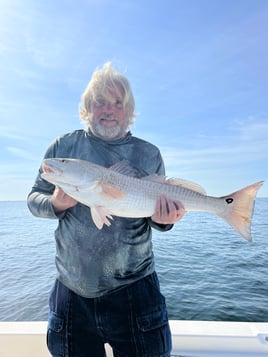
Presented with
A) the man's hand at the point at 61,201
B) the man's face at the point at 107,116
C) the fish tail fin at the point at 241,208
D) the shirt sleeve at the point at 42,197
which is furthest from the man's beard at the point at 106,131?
the fish tail fin at the point at 241,208

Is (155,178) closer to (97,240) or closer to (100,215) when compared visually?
(100,215)

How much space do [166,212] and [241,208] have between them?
2.36 ft

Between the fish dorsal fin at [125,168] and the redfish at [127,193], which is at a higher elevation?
the fish dorsal fin at [125,168]

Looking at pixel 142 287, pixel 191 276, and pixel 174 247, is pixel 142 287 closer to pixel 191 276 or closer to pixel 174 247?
pixel 191 276

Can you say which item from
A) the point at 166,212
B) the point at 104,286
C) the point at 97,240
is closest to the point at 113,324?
the point at 104,286

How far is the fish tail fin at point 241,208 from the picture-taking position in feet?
8.78

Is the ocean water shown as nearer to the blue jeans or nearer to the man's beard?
the blue jeans

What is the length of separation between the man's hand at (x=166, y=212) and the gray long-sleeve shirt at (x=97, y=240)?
83 millimetres

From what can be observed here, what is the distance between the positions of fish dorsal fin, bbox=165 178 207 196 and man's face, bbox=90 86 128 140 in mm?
646

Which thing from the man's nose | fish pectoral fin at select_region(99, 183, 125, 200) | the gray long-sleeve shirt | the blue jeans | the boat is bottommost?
the boat

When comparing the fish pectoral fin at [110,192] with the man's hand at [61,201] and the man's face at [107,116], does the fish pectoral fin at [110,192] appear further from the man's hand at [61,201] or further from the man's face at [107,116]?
the man's face at [107,116]

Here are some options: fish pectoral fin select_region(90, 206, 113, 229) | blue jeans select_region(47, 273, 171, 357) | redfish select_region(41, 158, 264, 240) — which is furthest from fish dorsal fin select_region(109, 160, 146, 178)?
blue jeans select_region(47, 273, 171, 357)

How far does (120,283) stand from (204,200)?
1.05m

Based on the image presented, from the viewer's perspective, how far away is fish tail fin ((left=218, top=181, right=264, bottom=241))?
268cm
